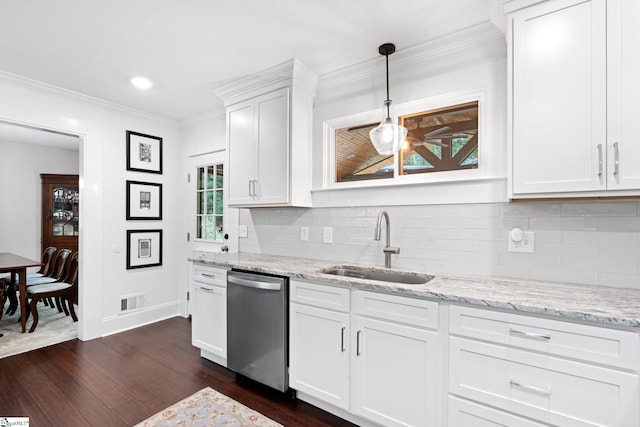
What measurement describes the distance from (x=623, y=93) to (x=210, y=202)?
380 centimetres

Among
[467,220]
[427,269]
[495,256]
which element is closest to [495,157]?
[467,220]

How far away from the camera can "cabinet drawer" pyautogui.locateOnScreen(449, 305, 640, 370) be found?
4.07 ft

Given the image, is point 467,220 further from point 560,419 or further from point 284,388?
point 284,388

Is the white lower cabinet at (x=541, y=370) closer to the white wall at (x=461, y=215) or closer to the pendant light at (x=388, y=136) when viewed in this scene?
the white wall at (x=461, y=215)

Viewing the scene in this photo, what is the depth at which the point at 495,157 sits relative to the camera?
6.91 ft

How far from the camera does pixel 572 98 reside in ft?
Result: 5.27

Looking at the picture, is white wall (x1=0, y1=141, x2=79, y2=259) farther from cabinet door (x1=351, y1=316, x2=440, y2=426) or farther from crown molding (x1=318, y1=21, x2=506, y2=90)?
cabinet door (x1=351, y1=316, x2=440, y2=426)

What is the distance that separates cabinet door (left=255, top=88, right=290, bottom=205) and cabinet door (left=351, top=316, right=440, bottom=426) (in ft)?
4.44

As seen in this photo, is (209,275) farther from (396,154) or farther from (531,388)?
(531,388)

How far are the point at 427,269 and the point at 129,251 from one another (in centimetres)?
336

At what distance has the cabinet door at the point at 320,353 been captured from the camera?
197cm

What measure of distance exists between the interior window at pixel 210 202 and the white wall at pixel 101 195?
0.52 meters

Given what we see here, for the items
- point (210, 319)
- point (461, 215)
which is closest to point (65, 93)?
point (210, 319)

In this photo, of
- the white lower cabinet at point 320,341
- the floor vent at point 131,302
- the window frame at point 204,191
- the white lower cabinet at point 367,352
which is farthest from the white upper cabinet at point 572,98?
the floor vent at point 131,302
